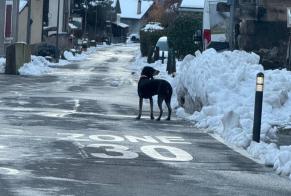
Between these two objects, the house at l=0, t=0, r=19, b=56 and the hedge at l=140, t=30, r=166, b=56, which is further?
the hedge at l=140, t=30, r=166, b=56

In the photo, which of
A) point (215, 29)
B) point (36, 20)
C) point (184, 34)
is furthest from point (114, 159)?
point (36, 20)

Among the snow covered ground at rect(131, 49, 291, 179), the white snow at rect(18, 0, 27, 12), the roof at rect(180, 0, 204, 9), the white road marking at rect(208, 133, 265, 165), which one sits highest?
the roof at rect(180, 0, 204, 9)

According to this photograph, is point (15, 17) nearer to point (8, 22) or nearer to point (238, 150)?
point (8, 22)

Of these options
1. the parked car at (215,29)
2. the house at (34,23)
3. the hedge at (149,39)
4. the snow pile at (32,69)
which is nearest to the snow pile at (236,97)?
the parked car at (215,29)

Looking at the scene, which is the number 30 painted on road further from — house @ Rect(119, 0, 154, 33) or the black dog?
house @ Rect(119, 0, 154, 33)

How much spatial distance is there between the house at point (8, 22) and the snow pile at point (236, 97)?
28.5 m

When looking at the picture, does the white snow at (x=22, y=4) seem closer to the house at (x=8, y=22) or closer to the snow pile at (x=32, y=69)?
the house at (x=8, y=22)

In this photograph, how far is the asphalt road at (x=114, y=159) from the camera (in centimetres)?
919

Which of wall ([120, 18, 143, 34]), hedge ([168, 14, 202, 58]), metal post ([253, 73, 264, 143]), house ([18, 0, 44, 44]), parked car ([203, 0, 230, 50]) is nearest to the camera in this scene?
metal post ([253, 73, 264, 143])

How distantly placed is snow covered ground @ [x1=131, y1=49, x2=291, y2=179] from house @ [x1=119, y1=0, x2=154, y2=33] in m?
133

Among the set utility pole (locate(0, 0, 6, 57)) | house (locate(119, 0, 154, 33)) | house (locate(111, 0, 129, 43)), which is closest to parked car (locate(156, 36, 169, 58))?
utility pole (locate(0, 0, 6, 57))

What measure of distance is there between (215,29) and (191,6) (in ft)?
70.8

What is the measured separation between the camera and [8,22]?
165 ft

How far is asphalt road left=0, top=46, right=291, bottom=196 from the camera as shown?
919 cm
